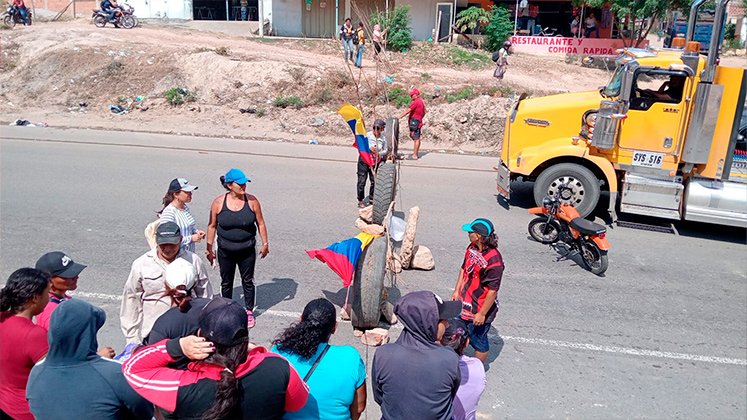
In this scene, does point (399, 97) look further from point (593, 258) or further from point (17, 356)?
point (17, 356)

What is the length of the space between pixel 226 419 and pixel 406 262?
5175 mm

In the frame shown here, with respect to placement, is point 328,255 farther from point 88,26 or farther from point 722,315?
point 88,26

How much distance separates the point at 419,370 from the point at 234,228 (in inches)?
125

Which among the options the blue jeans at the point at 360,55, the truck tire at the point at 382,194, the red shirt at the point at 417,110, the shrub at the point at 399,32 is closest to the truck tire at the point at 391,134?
the truck tire at the point at 382,194

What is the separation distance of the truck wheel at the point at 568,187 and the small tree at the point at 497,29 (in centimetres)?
2030

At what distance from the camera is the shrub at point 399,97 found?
1836 centimetres

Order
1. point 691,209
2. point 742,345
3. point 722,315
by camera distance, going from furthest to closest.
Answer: point 691,209 → point 722,315 → point 742,345

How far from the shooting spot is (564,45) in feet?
98.0

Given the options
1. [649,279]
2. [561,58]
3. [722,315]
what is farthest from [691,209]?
[561,58]

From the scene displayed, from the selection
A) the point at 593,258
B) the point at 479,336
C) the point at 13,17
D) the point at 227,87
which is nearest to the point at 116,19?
the point at 13,17

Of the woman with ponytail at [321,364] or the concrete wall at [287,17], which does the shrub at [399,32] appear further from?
the woman with ponytail at [321,364]

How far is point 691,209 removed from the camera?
915 centimetres

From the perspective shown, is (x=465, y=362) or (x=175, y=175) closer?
(x=465, y=362)

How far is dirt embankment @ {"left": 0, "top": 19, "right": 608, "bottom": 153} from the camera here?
16.7 metres
